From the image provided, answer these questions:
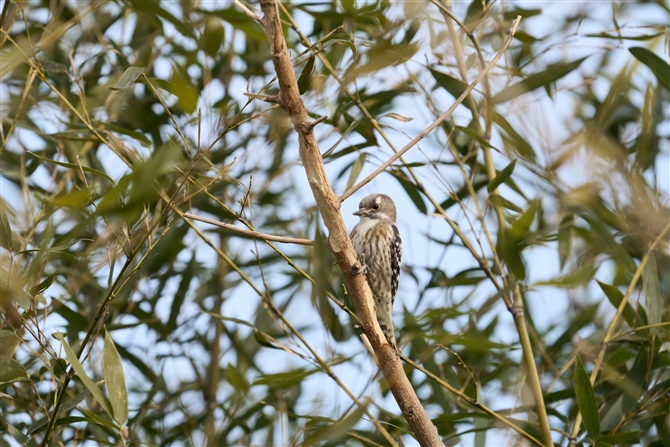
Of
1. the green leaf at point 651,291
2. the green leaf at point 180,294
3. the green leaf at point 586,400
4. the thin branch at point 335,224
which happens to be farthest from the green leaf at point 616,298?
the green leaf at point 180,294

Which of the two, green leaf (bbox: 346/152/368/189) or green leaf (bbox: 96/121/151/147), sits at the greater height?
green leaf (bbox: 96/121/151/147)

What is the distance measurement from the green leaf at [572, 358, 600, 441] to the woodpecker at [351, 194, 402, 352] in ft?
5.77

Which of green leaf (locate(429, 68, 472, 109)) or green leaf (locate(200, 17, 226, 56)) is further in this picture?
green leaf (locate(200, 17, 226, 56))

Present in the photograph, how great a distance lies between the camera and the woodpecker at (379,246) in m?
4.78

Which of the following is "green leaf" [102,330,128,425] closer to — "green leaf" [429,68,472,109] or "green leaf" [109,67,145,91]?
"green leaf" [109,67,145,91]

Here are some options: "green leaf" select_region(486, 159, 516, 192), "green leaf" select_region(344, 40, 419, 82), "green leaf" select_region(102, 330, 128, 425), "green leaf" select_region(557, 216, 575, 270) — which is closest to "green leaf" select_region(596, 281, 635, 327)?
"green leaf" select_region(557, 216, 575, 270)

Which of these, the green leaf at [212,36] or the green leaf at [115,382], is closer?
the green leaf at [115,382]

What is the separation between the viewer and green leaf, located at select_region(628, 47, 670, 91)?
10.7 feet

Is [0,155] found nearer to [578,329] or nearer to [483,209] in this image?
[483,209]

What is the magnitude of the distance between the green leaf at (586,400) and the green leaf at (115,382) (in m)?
1.63

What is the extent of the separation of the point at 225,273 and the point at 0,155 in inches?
58.4

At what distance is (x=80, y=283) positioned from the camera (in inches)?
138

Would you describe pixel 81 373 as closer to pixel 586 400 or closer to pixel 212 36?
pixel 586 400

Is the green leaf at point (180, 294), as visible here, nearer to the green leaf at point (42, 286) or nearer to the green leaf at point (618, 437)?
the green leaf at point (42, 286)
